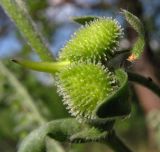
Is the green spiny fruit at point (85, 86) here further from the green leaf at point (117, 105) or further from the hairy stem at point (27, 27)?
the hairy stem at point (27, 27)

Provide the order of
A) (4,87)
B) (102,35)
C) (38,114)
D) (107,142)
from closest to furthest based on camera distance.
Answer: (102,35), (107,142), (38,114), (4,87)

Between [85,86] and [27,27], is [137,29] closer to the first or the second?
[85,86]

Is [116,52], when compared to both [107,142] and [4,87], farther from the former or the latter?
[4,87]

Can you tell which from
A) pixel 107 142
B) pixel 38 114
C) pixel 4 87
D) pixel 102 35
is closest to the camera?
pixel 102 35

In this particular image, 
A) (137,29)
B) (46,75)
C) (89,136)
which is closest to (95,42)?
(137,29)

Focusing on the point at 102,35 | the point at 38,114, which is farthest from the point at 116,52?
the point at 38,114

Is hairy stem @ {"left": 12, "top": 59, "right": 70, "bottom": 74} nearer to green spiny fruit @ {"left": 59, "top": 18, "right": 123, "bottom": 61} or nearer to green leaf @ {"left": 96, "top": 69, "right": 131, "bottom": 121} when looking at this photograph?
green spiny fruit @ {"left": 59, "top": 18, "right": 123, "bottom": 61}

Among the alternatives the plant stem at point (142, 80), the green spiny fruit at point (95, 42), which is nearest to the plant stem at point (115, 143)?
the plant stem at point (142, 80)
